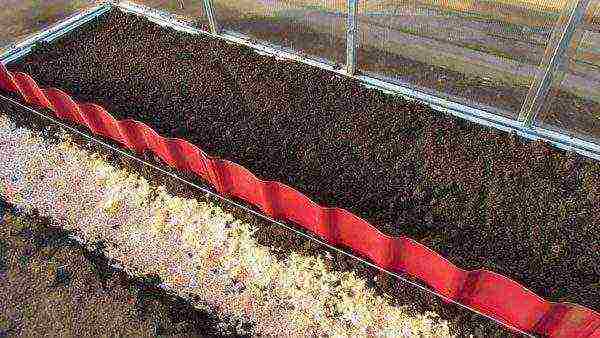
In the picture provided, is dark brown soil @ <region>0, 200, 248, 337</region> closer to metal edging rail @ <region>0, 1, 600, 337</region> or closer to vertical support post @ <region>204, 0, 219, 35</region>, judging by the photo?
metal edging rail @ <region>0, 1, 600, 337</region>

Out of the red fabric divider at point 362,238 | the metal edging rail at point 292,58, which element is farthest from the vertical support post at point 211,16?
the red fabric divider at point 362,238

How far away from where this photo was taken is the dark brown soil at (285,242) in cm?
630

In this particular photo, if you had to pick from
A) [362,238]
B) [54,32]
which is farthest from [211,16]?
[362,238]

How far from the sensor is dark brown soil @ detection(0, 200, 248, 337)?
21.8 feet

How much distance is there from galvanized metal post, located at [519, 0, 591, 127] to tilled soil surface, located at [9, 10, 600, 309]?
0.57 meters

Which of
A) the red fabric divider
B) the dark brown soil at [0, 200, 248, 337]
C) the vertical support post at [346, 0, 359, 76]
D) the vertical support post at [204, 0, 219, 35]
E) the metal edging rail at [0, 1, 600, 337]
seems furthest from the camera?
the vertical support post at [204, 0, 219, 35]

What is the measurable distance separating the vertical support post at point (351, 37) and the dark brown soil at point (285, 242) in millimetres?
3606

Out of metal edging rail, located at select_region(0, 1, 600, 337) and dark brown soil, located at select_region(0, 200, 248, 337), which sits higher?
metal edging rail, located at select_region(0, 1, 600, 337)

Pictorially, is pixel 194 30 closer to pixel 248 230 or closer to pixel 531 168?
pixel 248 230

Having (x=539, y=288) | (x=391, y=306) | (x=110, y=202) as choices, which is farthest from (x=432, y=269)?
(x=110, y=202)

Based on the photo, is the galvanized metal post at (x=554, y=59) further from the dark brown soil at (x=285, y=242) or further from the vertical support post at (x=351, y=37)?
the dark brown soil at (x=285, y=242)

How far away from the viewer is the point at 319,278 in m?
6.89

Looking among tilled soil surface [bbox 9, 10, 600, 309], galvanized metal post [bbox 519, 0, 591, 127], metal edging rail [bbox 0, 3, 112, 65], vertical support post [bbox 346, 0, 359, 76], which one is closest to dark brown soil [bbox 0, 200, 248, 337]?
tilled soil surface [bbox 9, 10, 600, 309]

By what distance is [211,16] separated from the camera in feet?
33.7
